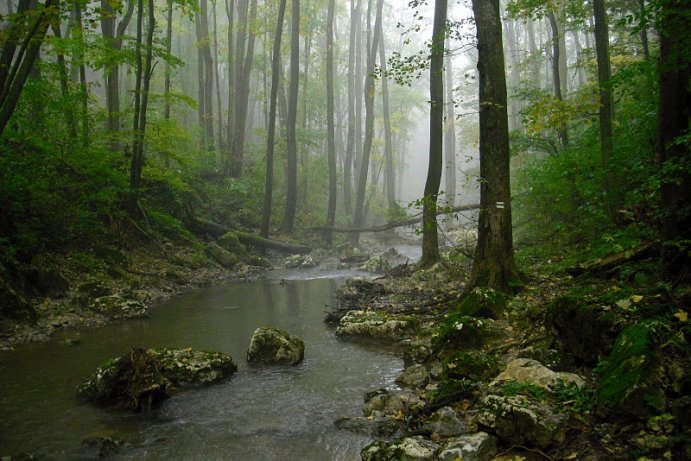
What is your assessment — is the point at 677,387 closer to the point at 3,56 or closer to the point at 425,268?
the point at 425,268

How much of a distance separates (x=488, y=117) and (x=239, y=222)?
16.0m

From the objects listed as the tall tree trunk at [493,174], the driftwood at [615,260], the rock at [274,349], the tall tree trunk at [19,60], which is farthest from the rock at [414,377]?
the tall tree trunk at [19,60]

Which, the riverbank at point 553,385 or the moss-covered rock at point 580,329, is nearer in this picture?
the riverbank at point 553,385

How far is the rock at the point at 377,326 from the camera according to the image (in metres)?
7.80

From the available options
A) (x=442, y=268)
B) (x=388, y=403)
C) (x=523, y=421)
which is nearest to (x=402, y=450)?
(x=523, y=421)

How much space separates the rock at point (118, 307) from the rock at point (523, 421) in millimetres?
7979

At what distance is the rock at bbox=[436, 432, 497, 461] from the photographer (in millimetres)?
3414

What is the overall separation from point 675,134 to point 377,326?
5.04 m

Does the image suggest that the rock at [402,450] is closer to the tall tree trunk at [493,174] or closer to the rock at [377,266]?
the tall tree trunk at [493,174]

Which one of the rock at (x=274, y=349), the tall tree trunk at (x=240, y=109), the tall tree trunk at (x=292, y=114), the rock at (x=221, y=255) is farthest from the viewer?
the tall tree trunk at (x=240, y=109)

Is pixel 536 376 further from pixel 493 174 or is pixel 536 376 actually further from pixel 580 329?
pixel 493 174

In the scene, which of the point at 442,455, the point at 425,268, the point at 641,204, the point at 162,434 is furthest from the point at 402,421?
the point at 425,268

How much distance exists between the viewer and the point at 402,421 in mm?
4480

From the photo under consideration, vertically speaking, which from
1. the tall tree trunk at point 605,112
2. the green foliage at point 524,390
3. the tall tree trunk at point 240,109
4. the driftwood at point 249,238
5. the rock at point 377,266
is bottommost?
the green foliage at point 524,390
